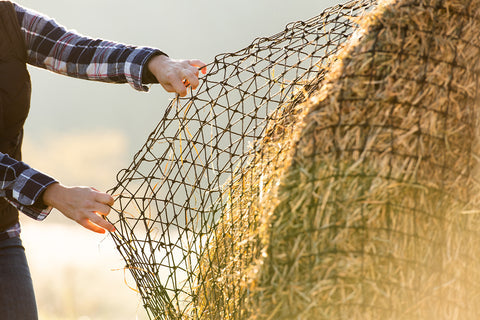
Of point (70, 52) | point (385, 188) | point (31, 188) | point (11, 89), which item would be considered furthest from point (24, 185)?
point (385, 188)

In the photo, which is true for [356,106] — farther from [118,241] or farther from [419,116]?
[118,241]

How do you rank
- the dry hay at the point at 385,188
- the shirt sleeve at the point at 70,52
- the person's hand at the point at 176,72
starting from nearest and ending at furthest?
the dry hay at the point at 385,188 < the person's hand at the point at 176,72 < the shirt sleeve at the point at 70,52

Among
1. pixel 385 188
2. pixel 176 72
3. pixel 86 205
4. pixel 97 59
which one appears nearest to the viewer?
pixel 385 188

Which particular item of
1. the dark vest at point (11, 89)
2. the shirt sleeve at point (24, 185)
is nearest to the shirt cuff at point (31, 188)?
the shirt sleeve at point (24, 185)

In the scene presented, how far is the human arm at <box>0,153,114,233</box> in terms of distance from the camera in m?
1.66

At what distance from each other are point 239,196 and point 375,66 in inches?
33.2

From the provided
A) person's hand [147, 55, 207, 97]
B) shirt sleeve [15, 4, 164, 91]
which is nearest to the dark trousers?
shirt sleeve [15, 4, 164, 91]

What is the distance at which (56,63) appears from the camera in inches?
80.6

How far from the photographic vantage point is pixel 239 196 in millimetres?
2123

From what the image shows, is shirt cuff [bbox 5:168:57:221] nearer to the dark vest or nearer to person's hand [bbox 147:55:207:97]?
the dark vest

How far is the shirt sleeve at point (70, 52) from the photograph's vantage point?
194 centimetres

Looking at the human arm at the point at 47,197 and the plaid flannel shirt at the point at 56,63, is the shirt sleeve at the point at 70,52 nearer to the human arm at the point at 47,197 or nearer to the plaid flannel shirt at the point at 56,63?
the plaid flannel shirt at the point at 56,63

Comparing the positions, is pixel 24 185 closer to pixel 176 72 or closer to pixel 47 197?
pixel 47 197

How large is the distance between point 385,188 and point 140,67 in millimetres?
868
